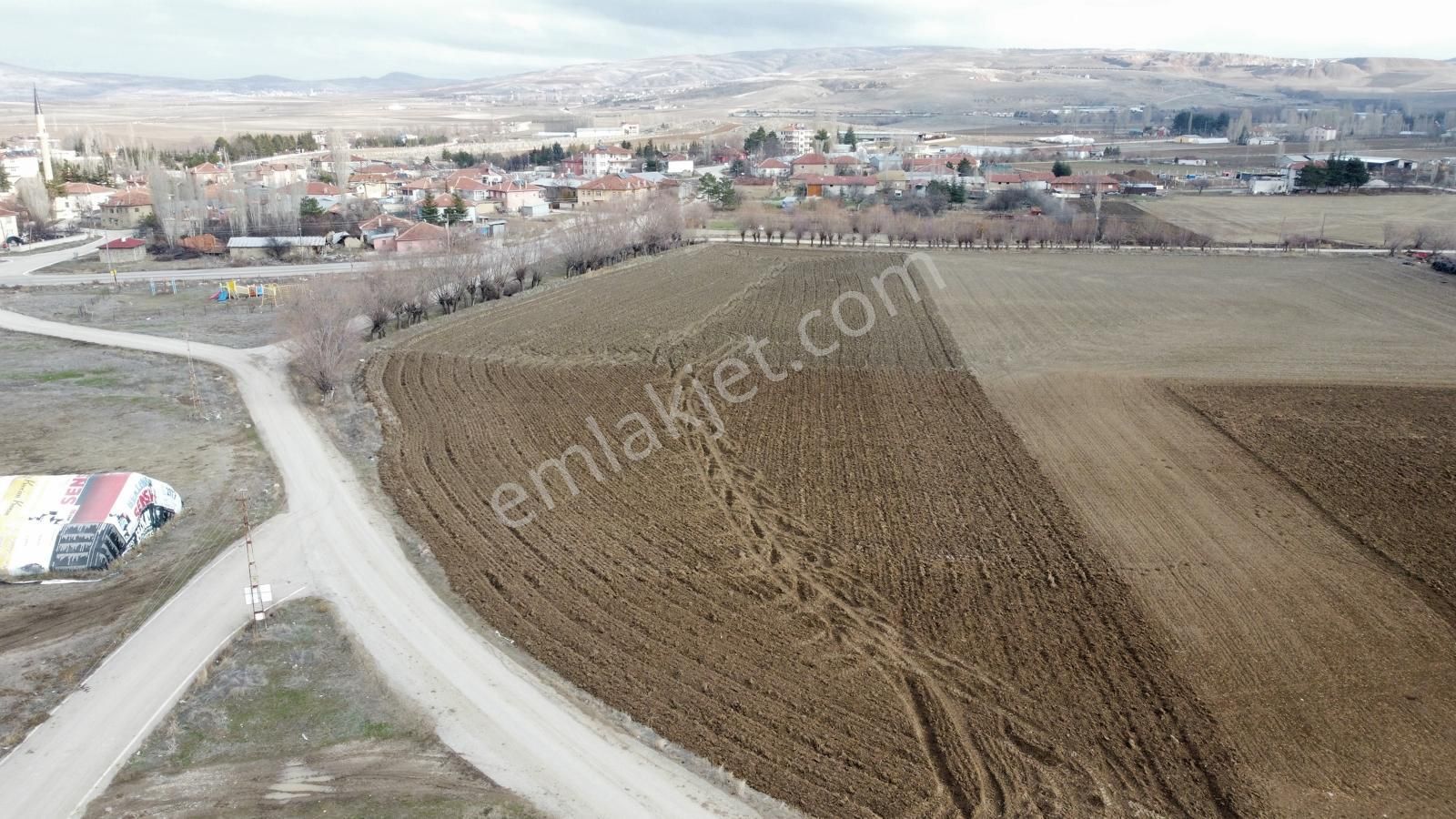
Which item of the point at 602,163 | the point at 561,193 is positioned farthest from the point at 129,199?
the point at 602,163

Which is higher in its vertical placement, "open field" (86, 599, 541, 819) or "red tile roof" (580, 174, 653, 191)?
"red tile roof" (580, 174, 653, 191)

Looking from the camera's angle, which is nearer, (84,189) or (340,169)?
(84,189)

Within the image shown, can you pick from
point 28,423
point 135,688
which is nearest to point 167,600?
point 135,688

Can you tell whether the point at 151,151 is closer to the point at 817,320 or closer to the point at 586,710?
the point at 817,320

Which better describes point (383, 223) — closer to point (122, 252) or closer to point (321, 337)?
point (122, 252)

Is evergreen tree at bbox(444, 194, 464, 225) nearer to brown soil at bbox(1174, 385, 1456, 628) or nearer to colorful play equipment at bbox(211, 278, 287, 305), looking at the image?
colorful play equipment at bbox(211, 278, 287, 305)

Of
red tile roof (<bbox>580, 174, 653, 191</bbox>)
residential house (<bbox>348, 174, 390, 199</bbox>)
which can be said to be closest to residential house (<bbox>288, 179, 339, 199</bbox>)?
residential house (<bbox>348, 174, 390, 199</bbox>)

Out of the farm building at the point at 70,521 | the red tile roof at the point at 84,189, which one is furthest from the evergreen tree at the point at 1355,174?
the red tile roof at the point at 84,189

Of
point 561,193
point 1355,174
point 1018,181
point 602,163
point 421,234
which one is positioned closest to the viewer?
point 421,234
